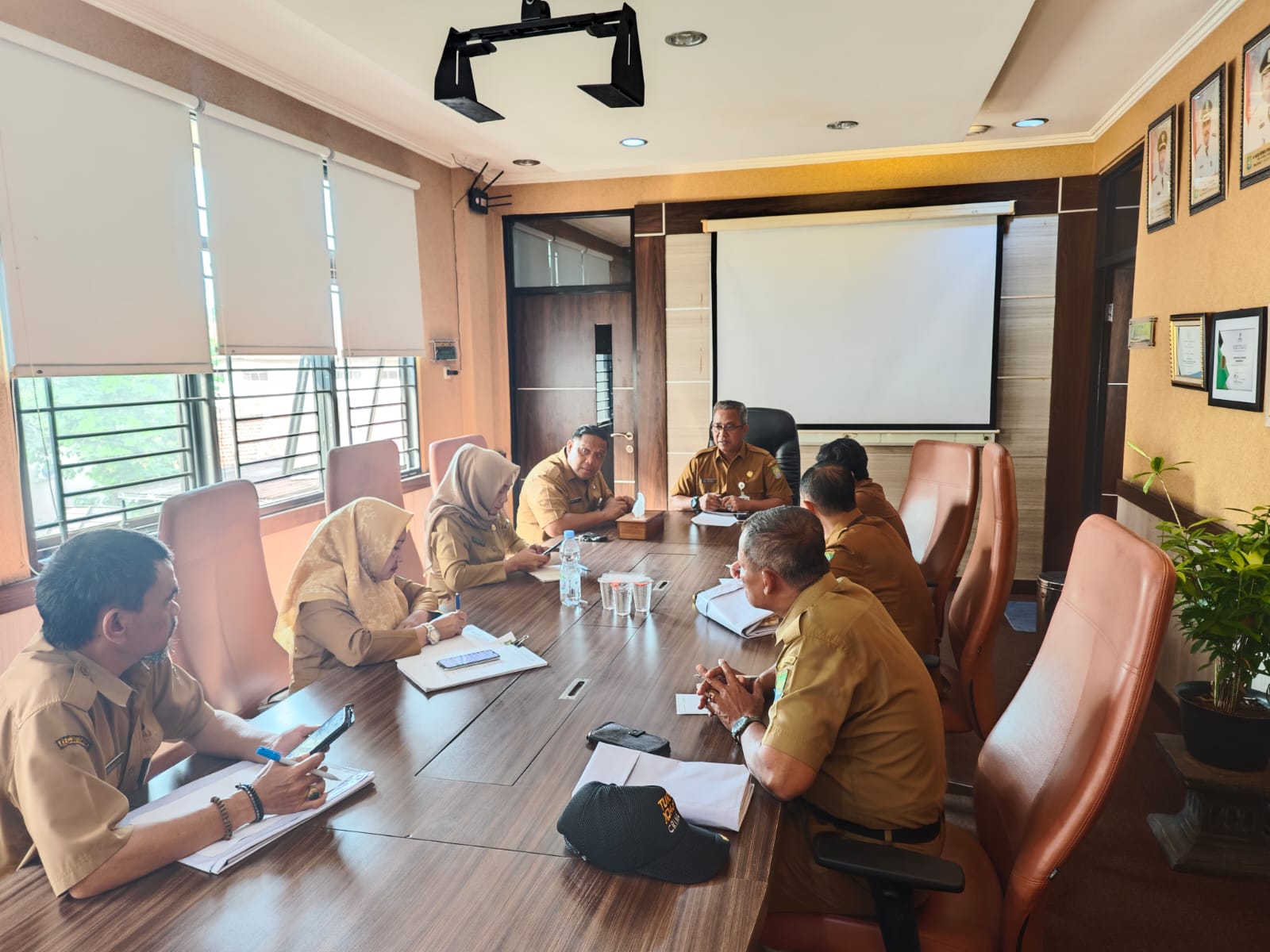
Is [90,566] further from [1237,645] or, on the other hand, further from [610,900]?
[1237,645]

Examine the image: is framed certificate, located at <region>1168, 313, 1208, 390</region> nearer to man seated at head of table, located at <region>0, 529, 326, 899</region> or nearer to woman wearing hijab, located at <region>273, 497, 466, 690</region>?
woman wearing hijab, located at <region>273, 497, 466, 690</region>

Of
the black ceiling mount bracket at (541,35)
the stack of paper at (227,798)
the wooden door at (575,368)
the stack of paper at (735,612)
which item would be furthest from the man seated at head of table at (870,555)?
the wooden door at (575,368)

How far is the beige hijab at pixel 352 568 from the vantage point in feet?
7.38

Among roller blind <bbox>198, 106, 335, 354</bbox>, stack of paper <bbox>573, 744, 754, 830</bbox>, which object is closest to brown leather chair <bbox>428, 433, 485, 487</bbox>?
roller blind <bbox>198, 106, 335, 354</bbox>

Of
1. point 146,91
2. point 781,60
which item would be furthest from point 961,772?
point 146,91

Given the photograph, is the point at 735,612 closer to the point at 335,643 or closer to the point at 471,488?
the point at 335,643

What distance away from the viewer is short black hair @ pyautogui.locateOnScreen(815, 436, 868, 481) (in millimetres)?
3223

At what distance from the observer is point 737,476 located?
14.5 ft

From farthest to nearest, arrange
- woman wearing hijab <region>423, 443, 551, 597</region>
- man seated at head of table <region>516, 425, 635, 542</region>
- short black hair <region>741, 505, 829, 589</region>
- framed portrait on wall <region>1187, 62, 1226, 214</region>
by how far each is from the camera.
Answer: man seated at head of table <region>516, 425, 635, 542</region>, framed portrait on wall <region>1187, 62, 1226, 214</region>, woman wearing hijab <region>423, 443, 551, 597</region>, short black hair <region>741, 505, 829, 589</region>

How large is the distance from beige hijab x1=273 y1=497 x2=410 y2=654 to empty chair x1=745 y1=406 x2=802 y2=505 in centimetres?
292

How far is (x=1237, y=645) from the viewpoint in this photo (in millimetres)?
2439

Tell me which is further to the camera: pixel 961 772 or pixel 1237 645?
pixel 961 772

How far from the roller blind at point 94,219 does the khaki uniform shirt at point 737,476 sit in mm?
2488

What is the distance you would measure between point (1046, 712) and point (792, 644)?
480 millimetres
